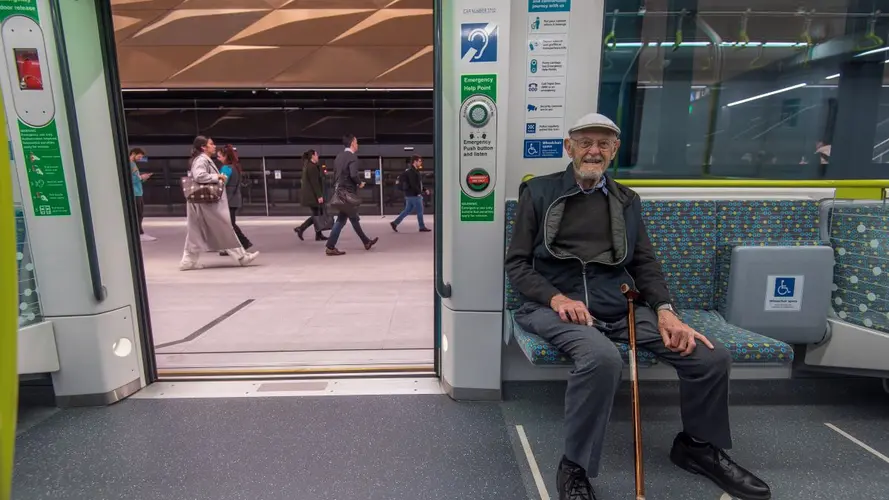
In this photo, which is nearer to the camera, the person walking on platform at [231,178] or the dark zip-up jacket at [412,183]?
the person walking on platform at [231,178]

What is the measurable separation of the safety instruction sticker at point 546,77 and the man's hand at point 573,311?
0.86 meters

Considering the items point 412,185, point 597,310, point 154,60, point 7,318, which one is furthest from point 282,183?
point 7,318

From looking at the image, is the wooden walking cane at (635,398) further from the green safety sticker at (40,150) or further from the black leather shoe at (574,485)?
the green safety sticker at (40,150)

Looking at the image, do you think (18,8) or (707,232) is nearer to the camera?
(18,8)

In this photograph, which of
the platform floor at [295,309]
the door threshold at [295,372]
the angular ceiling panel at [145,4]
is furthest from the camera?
the angular ceiling panel at [145,4]

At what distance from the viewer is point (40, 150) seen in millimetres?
2061

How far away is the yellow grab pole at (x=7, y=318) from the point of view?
18.9 inches

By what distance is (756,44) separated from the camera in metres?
2.55

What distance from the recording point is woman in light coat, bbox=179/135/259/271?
202 inches

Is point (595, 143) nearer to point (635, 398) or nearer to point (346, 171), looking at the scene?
point (635, 398)

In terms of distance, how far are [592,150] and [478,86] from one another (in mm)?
631

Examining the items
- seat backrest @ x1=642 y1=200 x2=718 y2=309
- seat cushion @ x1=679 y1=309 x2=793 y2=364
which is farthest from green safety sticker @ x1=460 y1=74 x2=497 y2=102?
seat cushion @ x1=679 y1=309 x2=793 y2=364

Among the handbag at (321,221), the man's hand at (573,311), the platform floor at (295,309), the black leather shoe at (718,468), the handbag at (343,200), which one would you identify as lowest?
the platform floor at (295,309)

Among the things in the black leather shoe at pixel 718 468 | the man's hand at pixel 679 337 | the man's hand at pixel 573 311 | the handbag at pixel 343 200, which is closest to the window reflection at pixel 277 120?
the handbag at pixel 343 200
